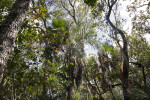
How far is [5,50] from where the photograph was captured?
164 cm

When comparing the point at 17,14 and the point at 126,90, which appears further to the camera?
the point at 126,90

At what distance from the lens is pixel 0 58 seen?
5.11 feet

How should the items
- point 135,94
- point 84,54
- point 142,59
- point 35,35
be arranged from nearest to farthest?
point 35,35, point 135,94, point 84,54, point 142,59

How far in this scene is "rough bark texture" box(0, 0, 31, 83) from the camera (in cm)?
161

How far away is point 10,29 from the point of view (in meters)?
1.85

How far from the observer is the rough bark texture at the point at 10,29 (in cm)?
161

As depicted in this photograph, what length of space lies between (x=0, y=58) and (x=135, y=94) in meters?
5.32

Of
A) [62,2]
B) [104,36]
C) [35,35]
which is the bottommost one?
[35,35]

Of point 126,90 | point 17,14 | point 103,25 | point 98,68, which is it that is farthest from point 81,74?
point 17,14

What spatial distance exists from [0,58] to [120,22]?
9502mm

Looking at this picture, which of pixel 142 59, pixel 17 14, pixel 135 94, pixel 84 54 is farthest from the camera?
pixel 142 59

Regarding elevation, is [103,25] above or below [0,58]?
above

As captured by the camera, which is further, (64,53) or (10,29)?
(64,53)

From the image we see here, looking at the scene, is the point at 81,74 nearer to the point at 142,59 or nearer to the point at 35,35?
the point at 35,35
